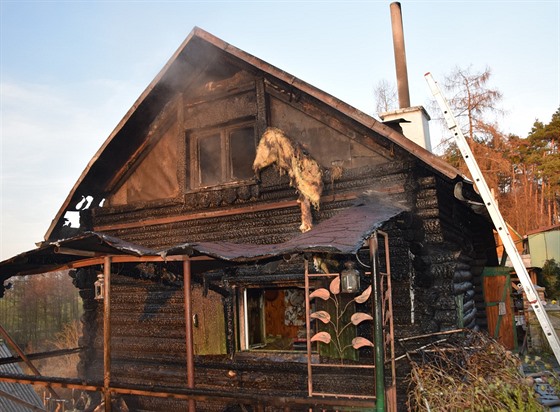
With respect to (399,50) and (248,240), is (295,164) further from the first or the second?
(399,50)

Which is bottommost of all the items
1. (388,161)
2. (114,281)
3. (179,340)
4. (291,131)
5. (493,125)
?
(179,340)

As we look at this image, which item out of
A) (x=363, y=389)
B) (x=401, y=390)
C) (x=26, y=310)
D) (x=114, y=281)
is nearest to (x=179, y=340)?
(x=114, y=281)

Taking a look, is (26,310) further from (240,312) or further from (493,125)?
(493,125)

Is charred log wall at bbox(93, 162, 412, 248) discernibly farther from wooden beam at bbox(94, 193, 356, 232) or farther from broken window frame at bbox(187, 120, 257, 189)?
broken window frame at bbox(187, 120, 257, 189)

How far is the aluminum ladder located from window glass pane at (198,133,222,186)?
4.25 m

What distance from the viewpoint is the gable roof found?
8.27 metres

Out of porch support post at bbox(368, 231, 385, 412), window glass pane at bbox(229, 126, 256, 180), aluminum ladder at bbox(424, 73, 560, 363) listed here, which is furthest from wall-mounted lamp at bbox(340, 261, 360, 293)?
window glass pane at bbox(229, 126, 256, 180)

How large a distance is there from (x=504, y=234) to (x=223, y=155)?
17.3ft

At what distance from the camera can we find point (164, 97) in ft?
33.2

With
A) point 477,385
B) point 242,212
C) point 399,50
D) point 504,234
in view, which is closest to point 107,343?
point 242,212

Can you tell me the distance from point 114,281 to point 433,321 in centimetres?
666

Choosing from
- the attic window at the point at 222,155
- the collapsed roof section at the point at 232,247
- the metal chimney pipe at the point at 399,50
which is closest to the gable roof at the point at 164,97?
the attic window at the point at 222,155

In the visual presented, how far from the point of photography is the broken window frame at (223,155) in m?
9.34

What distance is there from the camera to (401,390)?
709 cm
